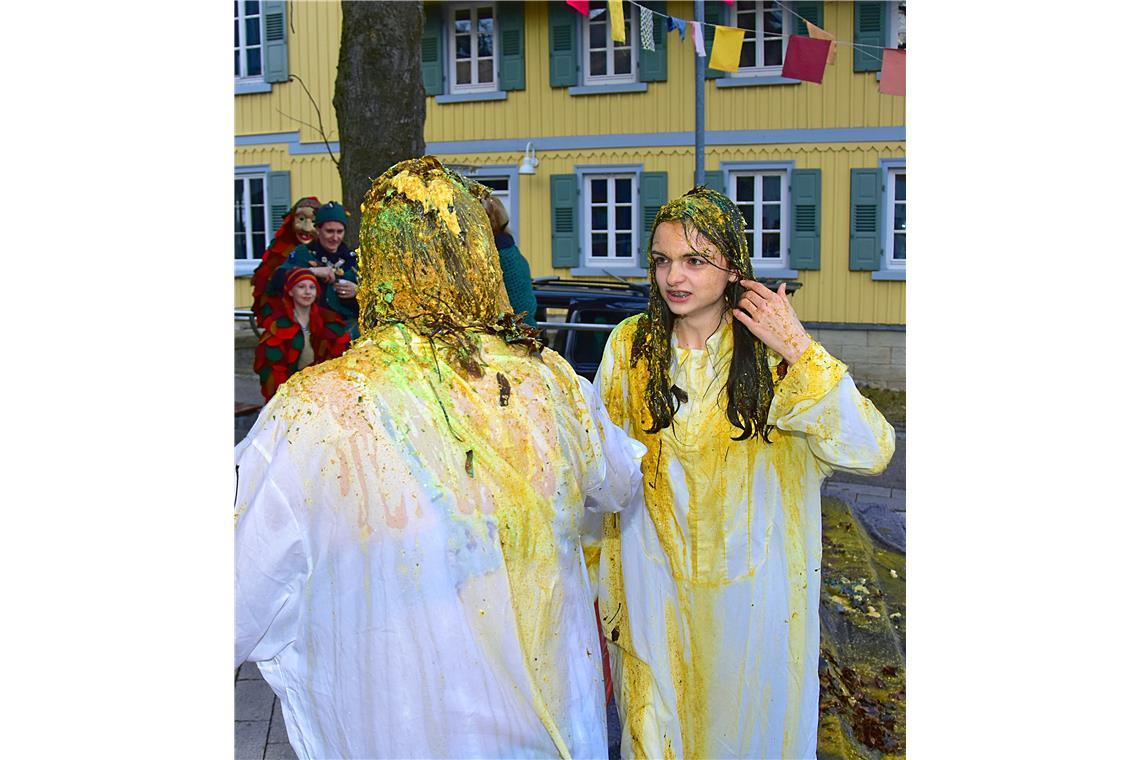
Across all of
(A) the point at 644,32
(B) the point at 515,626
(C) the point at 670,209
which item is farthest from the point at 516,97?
(B) the point at 515,626

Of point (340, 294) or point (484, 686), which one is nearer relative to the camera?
point (484, 686)

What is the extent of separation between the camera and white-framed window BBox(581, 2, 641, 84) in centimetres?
1407

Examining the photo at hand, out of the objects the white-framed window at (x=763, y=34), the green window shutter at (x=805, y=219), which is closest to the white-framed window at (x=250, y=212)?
the white-framed window at (x=763, y=34)

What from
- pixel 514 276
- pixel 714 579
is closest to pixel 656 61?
pixel 514 276

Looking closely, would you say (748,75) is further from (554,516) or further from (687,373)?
(554,516)

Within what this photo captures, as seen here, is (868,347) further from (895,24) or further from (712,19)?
(712,19)

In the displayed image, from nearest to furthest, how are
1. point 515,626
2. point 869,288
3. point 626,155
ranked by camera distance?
point 515,626 → point 869,288 → point 626,155

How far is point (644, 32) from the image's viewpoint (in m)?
9.71

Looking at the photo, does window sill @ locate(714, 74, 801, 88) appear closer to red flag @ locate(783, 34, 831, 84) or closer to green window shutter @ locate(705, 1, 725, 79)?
green window shutter @ locate(705, 1, 725, 79)

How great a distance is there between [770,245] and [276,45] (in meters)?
7.32

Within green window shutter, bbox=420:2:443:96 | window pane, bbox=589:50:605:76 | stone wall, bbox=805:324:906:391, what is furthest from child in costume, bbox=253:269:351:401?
green window shutter, bbox=420:2:443:96

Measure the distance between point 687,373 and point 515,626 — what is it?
102 centimetres

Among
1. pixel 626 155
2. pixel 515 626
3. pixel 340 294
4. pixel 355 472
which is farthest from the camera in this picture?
pixel 626 155

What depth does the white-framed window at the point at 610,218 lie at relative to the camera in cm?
1467
